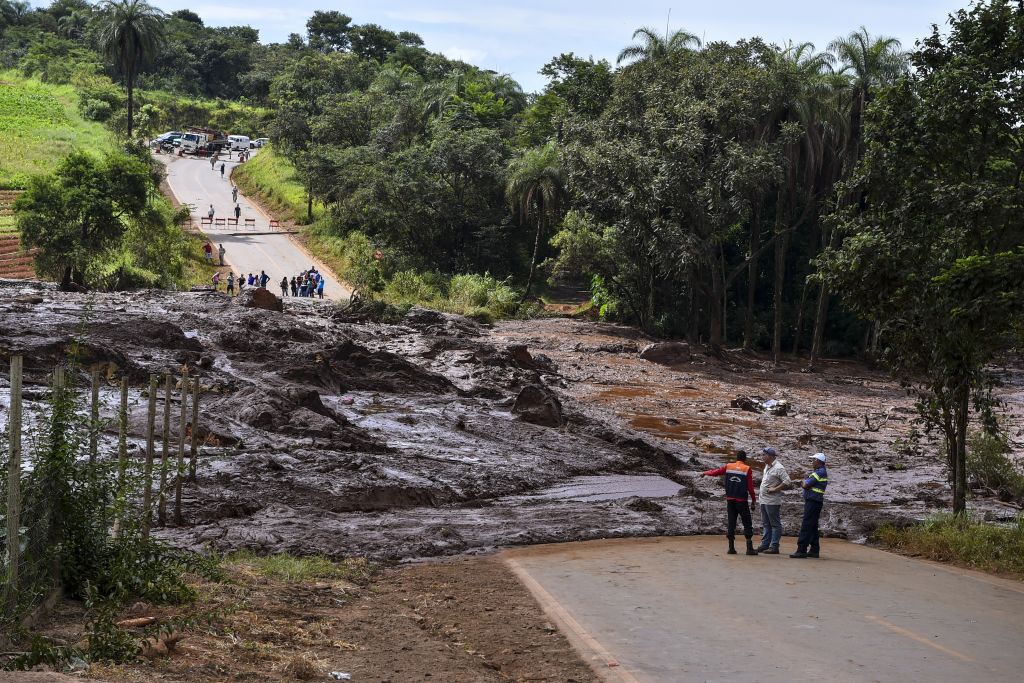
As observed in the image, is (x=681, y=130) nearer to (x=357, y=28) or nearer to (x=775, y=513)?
(x=775, y=513)

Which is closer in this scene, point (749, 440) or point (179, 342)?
point (749, 440)

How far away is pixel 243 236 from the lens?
66375 mm

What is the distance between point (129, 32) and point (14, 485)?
72.3 metres

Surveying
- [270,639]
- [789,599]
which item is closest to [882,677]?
[789,599]

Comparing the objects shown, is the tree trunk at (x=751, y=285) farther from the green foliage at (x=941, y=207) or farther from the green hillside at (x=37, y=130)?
the green hillside at (x=37, y=130)

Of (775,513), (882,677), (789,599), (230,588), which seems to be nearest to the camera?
(882,677)

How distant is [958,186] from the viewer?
17266 mm

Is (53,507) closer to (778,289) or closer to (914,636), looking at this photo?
(914,636)

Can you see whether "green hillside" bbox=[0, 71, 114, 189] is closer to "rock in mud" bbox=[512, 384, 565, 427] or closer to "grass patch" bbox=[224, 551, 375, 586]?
"rock in mud" bbox=[512, 384, 565, 427]

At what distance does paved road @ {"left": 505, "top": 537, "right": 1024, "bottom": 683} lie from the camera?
31.9 feet

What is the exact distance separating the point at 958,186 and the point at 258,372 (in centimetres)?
1770

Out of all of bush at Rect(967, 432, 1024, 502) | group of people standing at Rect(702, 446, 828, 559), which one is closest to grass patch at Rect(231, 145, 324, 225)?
bush at Rect(967, 432, 1024, 502)

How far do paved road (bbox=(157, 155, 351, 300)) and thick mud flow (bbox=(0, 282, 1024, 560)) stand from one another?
14628mm

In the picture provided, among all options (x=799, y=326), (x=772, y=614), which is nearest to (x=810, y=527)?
(x=772, y=614)
